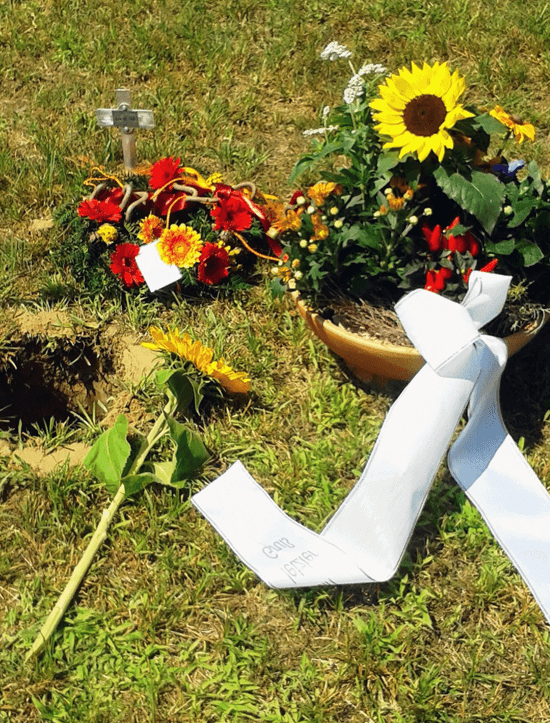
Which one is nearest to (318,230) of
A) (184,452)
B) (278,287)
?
(278,287)

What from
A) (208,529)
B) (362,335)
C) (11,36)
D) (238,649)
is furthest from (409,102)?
(11,36)

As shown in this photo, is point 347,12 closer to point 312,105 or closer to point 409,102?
point 312,105

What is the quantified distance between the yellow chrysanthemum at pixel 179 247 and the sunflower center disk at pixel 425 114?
86 cm

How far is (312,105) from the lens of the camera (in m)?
3.42

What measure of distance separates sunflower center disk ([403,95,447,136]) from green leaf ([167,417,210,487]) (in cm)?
98

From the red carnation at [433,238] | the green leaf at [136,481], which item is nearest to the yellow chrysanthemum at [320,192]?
the red carnation at [433,238]

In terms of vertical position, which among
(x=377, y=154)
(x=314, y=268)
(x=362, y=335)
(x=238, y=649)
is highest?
(x=377, y=154)

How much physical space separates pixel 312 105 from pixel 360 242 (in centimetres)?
137

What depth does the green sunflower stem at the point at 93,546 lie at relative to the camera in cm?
198

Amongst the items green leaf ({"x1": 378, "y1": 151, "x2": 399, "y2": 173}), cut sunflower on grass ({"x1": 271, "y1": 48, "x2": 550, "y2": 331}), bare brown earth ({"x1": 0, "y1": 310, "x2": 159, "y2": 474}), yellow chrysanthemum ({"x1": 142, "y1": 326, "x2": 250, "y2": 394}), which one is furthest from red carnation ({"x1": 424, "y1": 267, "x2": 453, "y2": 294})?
bare brown earth ({"x1": 0, "y1": 310, "x2": 159, "y2": 474})

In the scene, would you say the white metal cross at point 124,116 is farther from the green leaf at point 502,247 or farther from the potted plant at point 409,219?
the green leaf at point 502,247

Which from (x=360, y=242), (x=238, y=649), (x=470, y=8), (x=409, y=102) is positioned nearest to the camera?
(x=238, y=649)

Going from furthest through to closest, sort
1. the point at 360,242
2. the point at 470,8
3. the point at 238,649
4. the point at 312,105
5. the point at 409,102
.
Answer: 1. the point at 470,8
2. the point at 312,105
3. the point at 360,242
4. the point at 409,102
5. the point at 238,649

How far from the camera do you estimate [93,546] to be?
2127mm
